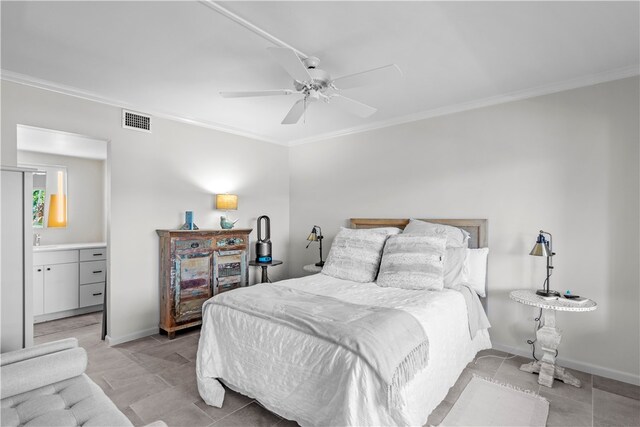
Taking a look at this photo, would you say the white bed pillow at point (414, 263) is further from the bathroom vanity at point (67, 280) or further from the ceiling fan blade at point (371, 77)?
the bathroom vanity at point (67, 280)

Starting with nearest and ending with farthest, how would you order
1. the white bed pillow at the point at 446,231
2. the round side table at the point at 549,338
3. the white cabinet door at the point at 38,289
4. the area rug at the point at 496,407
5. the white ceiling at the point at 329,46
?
the white ceiling at the point at 329,46 < the area rug at the point at 496,407 < the round side table at the point at 549,338 < the white bed pillow at the point at 446,231 < the white cabinet door at the point at 38,289

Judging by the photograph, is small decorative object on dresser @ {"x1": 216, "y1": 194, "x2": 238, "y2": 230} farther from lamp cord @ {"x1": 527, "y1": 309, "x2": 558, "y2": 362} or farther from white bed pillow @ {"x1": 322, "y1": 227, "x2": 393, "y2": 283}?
lamp cord @ {"x1": 527, "y1": 309, "x2": 558, "y2": 362}

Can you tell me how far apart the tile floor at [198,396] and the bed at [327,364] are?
150 mm

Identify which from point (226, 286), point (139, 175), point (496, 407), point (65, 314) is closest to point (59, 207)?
point (65, 314)

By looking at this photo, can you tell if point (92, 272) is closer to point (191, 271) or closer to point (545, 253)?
point (191, 271)

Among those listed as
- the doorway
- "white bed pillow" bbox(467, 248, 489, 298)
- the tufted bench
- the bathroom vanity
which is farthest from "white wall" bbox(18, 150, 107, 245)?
"white bed pillow" bbox(467, 248, 489, 298)

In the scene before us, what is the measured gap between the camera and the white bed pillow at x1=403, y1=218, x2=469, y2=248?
3.15m

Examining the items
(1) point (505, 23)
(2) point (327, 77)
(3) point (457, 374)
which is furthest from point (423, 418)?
(1) point (505, 23)

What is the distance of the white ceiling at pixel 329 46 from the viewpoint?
1955 mm

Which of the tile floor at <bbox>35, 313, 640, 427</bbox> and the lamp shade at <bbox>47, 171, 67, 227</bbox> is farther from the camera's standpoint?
the lamp shade at <bbox>47, 171, 67, 227</bbox>

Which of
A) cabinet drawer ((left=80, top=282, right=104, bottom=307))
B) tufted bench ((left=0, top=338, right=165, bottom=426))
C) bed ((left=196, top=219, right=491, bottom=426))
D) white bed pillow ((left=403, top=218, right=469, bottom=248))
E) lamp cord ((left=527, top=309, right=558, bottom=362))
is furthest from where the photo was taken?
cabinet drawer ((left=80, top=282, right=104, bottom=307))

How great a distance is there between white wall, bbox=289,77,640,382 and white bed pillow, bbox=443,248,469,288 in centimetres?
44

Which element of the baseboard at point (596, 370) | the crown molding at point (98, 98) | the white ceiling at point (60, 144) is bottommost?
the baseboard at point (596, 370)

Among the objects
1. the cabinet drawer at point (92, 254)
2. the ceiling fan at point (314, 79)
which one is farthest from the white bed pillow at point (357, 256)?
the cabinet drawer at point (92, 254)
